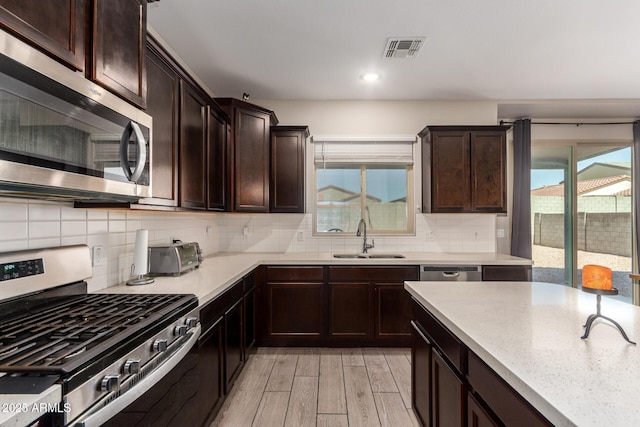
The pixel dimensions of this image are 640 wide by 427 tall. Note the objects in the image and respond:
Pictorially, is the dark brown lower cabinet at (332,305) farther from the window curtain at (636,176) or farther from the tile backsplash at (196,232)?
the window curtain at (636,176)

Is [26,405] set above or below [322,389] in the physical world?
above

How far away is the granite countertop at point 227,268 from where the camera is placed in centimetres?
183

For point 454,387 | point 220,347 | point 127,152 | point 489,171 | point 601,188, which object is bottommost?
point 220,347

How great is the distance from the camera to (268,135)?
10.9 feet

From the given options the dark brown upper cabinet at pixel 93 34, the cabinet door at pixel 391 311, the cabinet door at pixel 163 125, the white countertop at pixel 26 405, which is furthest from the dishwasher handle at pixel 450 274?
the white countertop at pixel 26 405

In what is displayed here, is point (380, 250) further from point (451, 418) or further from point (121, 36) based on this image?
point (121, 36)

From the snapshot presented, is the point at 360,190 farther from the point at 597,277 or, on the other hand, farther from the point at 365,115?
the point at 597,277

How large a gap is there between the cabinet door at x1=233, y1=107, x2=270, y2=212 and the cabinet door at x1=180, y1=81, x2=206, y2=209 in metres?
0.58

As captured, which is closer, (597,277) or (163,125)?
(597,277)

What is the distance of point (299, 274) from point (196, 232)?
113 cm

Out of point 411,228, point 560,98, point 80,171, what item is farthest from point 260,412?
point 560,98

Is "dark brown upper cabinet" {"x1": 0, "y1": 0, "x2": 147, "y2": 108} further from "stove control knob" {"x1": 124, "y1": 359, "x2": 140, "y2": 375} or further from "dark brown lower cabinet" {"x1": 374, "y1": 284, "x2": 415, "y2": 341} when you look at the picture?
"dark brown lower cabinet" {"x1": 374, "y1": 284, "x2": 415, "y2": 341}

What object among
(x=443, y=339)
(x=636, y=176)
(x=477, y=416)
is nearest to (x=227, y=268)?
(x=443, y=339)

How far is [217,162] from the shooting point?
2859mm
